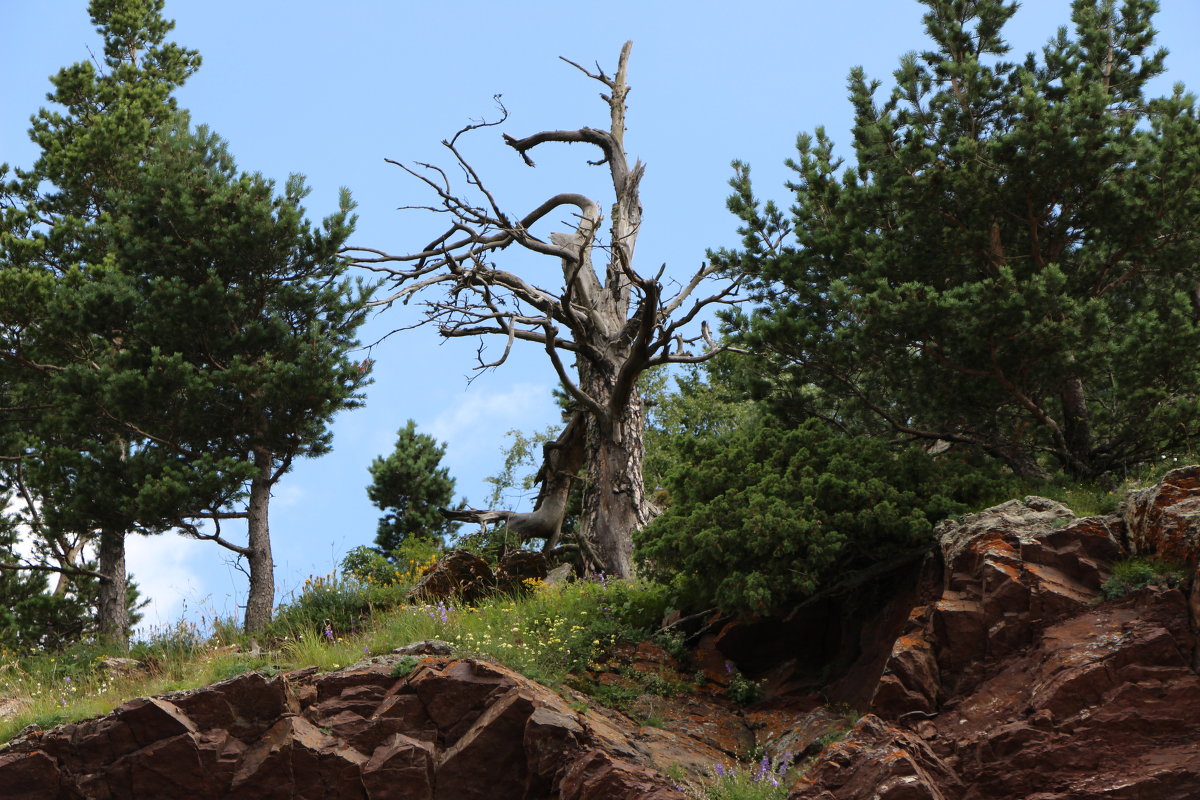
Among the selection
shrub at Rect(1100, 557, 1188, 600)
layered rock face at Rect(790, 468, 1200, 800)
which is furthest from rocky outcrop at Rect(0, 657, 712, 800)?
shrub at Rect(1100, 557, 1188, 600)

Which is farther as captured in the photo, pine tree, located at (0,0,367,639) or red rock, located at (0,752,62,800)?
pine tree, located at (0,0,367,639)

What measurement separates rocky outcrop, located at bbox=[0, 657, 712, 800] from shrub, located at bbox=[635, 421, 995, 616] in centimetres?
190

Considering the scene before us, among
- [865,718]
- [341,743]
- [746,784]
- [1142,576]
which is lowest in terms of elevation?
[746,784]

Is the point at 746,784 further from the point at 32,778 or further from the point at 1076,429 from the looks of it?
the point at 32,778

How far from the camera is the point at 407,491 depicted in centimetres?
2566

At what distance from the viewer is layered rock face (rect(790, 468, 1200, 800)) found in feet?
26.2

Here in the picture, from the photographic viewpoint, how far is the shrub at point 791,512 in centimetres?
1077

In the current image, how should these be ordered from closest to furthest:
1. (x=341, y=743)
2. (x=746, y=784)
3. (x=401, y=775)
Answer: (x=746, y=784), (x=401, y=775), (x=341, y=743)

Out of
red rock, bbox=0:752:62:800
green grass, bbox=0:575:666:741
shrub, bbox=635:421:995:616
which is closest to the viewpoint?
red rock, bbox=0:752:62:800

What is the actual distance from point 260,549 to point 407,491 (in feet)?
29.7

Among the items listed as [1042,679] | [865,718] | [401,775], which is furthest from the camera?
[401,775]

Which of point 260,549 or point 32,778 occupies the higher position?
point 260,549

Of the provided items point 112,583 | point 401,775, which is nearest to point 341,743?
point 401,775

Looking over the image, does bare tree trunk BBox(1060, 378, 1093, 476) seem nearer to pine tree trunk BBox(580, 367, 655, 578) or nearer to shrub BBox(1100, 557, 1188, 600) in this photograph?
shrub BBox(1100, 557, 1188, 600)
